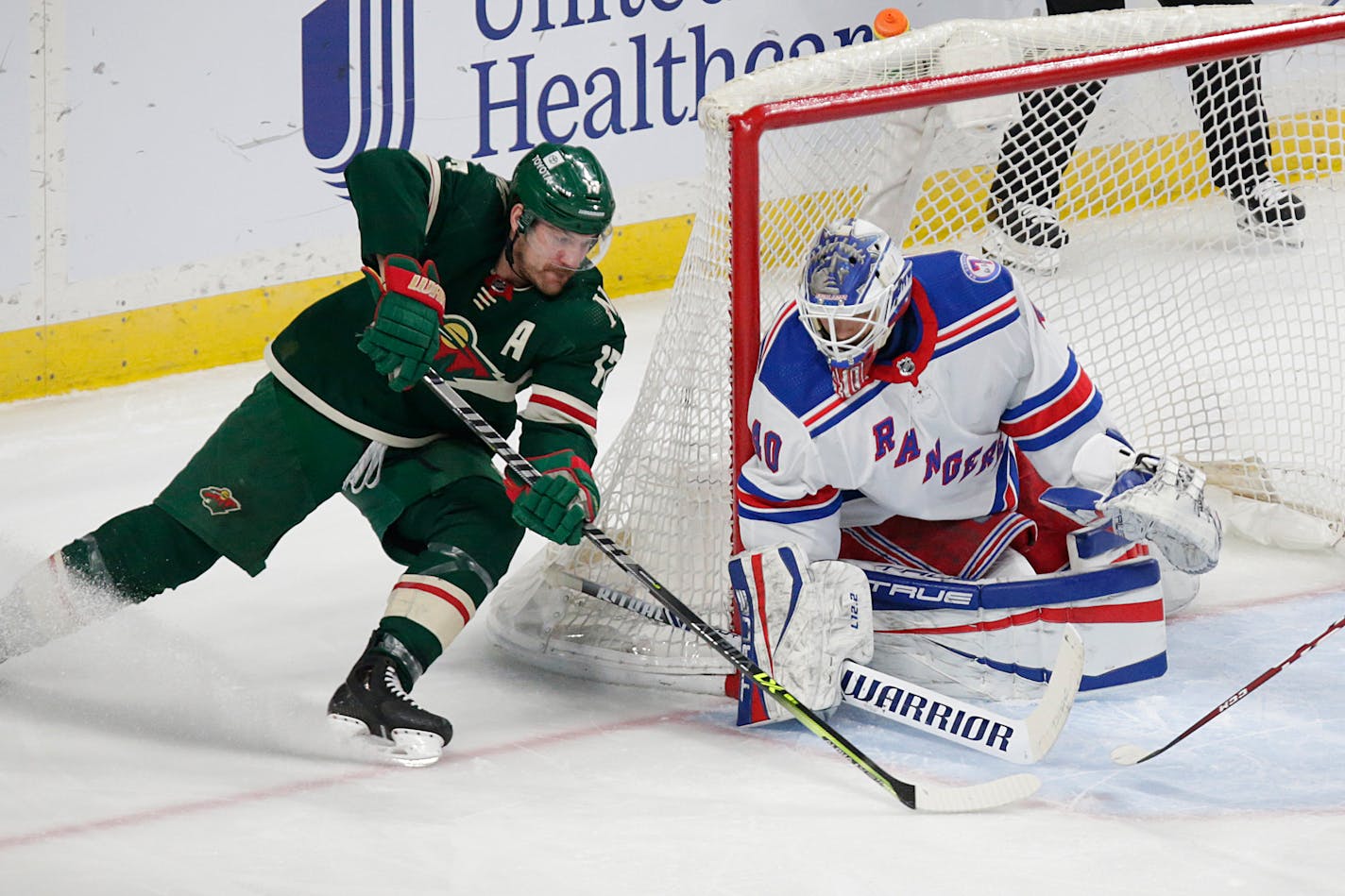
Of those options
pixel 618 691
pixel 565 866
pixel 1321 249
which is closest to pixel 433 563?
pixel 618 691

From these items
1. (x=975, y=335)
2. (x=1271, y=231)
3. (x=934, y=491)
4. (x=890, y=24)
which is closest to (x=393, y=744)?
(x=934, y=491)

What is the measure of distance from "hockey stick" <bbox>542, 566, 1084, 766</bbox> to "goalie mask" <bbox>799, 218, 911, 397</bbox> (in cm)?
49

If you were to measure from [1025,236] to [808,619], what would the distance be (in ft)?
4.51

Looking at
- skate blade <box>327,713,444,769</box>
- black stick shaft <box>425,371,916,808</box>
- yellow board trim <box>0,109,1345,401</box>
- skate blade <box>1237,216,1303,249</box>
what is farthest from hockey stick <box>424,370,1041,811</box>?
skate blade <box>1237,216,1303,249</box>

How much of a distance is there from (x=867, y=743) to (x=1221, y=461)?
122cm

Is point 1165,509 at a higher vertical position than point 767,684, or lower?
higher

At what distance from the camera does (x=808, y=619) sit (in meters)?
2.86

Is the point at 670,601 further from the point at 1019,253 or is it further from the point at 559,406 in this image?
the point at 1019,253

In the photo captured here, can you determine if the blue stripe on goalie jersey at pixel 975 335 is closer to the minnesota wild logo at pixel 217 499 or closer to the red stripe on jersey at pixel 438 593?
the red stripe on jersey at pixel 438 593

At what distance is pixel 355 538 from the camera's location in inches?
155

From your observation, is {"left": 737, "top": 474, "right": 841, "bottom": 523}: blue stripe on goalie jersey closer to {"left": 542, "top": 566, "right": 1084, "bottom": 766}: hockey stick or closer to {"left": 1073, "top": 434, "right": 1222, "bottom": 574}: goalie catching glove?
{"left": 542, "top": 566, "right": 1084, "bottom": 766}: hockey stick

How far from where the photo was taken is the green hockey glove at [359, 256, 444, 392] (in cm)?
282

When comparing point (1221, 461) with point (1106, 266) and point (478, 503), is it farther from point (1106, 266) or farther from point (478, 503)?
point (478, 503)

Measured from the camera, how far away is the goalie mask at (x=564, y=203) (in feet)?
9.25
